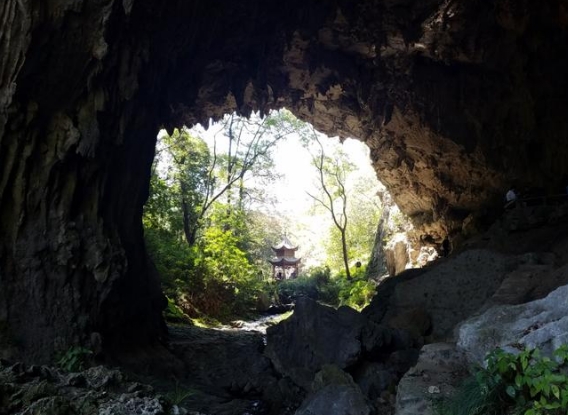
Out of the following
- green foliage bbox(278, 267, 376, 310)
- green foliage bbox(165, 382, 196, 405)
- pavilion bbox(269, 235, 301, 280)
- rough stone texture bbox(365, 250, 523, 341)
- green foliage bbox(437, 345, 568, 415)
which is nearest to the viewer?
green foliage bbox(437, 345, 568, 415)

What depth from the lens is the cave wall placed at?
728 cm

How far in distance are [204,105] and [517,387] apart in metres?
12.9

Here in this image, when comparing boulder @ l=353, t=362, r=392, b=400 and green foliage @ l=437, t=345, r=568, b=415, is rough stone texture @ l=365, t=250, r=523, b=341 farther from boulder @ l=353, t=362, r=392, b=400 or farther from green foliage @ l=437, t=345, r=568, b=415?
green foliage @ l=437, t=345, r=568, b=415

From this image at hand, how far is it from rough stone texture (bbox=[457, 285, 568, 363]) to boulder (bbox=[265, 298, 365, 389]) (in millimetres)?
3470

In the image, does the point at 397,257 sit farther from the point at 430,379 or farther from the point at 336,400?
the point at 430,379

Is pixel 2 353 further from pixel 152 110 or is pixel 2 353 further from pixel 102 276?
pixel 152 110

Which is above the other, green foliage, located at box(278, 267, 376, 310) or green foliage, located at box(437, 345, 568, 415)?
green foliage, located at box(278, 267, 376, 310)

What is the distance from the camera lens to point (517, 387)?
375 cm

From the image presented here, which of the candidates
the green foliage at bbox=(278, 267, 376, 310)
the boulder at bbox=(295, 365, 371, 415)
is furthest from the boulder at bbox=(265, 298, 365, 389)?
the green foliage at bbox=(278, 267, 376, 310)

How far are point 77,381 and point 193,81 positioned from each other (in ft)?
30.9

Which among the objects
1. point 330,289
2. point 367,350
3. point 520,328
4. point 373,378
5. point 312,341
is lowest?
point 373,378

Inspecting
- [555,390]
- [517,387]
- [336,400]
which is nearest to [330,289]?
[336,400]

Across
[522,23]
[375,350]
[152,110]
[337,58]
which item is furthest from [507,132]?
[152,110]

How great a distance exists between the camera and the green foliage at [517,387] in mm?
3434
